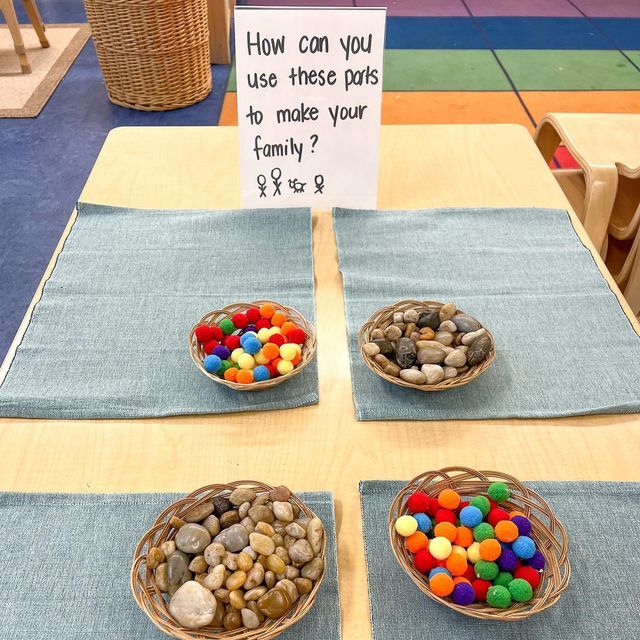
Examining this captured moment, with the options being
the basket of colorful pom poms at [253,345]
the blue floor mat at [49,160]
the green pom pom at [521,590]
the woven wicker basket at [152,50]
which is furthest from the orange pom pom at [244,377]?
the woven wicker basket at [152,50]

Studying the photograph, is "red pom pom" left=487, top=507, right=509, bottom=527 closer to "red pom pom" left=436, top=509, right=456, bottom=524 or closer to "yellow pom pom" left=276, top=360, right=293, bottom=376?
"red pom pom" left=436, top=509, right=456, bottom=524

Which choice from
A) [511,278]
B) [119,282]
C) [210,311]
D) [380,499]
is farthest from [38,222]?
[380,499]

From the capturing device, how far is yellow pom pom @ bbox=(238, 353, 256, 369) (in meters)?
0.89

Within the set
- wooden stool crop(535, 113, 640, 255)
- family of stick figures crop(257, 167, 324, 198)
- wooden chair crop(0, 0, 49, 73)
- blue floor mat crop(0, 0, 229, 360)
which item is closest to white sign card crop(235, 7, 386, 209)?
family of stick figures crop(257, 167, 324, 198)

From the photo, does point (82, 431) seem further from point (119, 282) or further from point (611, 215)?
point (611, 215)

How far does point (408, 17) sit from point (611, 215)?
9.19 feet

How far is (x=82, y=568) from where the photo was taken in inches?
27.9

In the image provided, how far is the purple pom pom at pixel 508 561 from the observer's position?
663 mm

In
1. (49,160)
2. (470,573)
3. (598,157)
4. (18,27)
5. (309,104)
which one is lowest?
(49,160)

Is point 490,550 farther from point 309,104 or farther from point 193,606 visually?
point 309,104

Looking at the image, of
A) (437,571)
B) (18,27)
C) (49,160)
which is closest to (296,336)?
(437,571)

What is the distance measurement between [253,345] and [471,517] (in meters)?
0.37

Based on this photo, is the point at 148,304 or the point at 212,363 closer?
the point at 212,363

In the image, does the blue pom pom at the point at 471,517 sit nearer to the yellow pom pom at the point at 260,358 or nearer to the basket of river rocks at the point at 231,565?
the basket of river rocks at the point at 231,565
